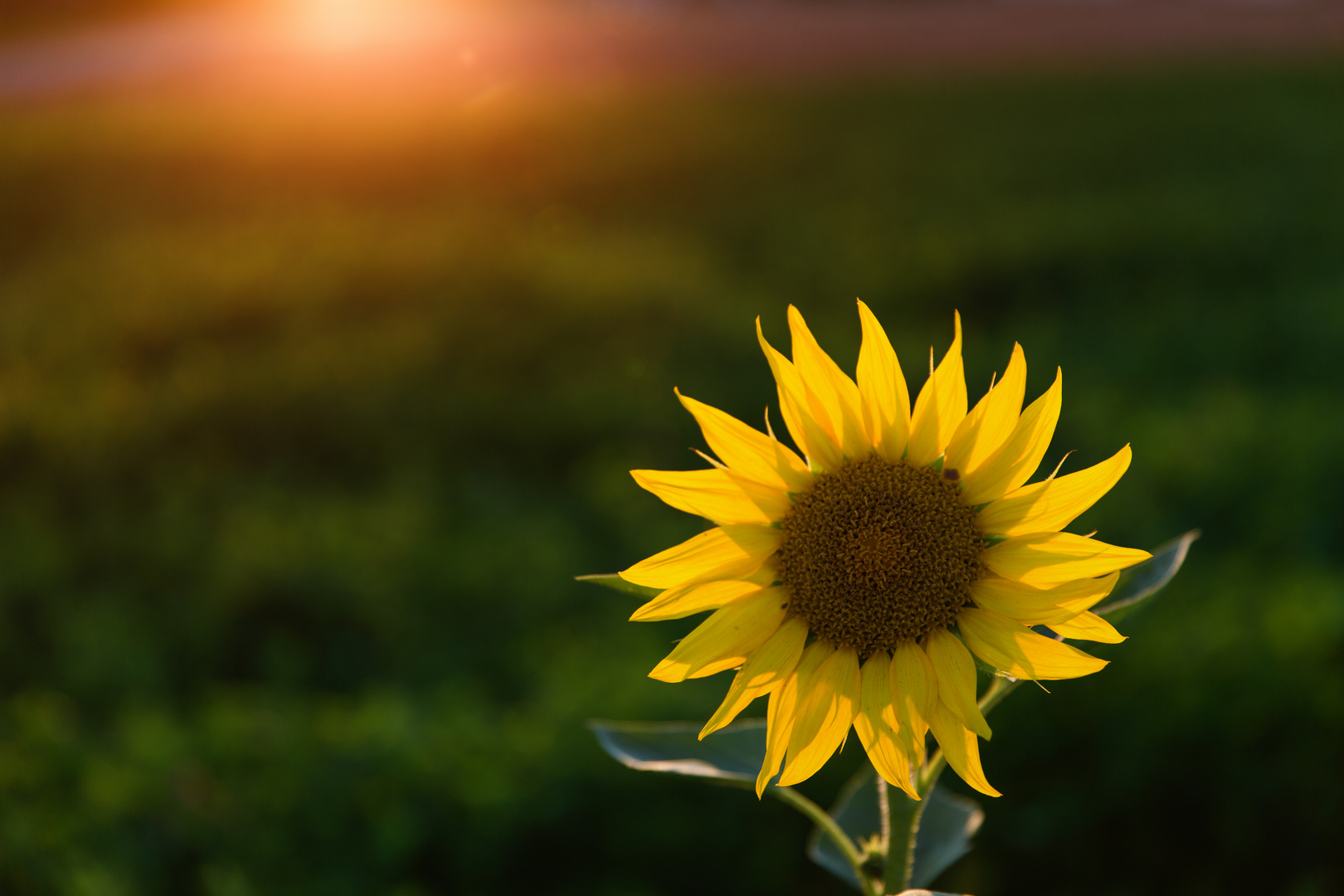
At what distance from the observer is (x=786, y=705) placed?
2.94ft

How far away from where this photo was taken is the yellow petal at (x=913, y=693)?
0.85 meters

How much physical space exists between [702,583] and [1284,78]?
2081 cm

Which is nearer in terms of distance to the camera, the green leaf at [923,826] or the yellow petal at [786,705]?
the yellow petal at [786,705]

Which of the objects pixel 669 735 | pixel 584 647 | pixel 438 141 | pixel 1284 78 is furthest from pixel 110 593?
pixel 1284 78

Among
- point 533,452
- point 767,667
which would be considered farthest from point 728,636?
point 533,452

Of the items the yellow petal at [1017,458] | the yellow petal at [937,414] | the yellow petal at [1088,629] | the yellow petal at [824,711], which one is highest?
the yellow petal at [937,414]

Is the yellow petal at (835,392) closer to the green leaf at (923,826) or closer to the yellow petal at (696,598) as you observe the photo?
the yellow petal at (696,598)

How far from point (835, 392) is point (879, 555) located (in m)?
0.15

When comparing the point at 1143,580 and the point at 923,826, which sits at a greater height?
the point at 1143,580

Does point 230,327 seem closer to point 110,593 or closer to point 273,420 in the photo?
point 273,420

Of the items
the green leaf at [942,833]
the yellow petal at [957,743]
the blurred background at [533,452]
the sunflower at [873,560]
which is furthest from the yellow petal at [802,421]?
the blurred background at [533,452]

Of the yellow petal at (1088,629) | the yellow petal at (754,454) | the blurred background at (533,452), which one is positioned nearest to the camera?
the yellow petal at (1088,629)

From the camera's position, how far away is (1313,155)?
12.2m

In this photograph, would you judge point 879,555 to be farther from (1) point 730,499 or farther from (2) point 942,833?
(2) point 942,833
